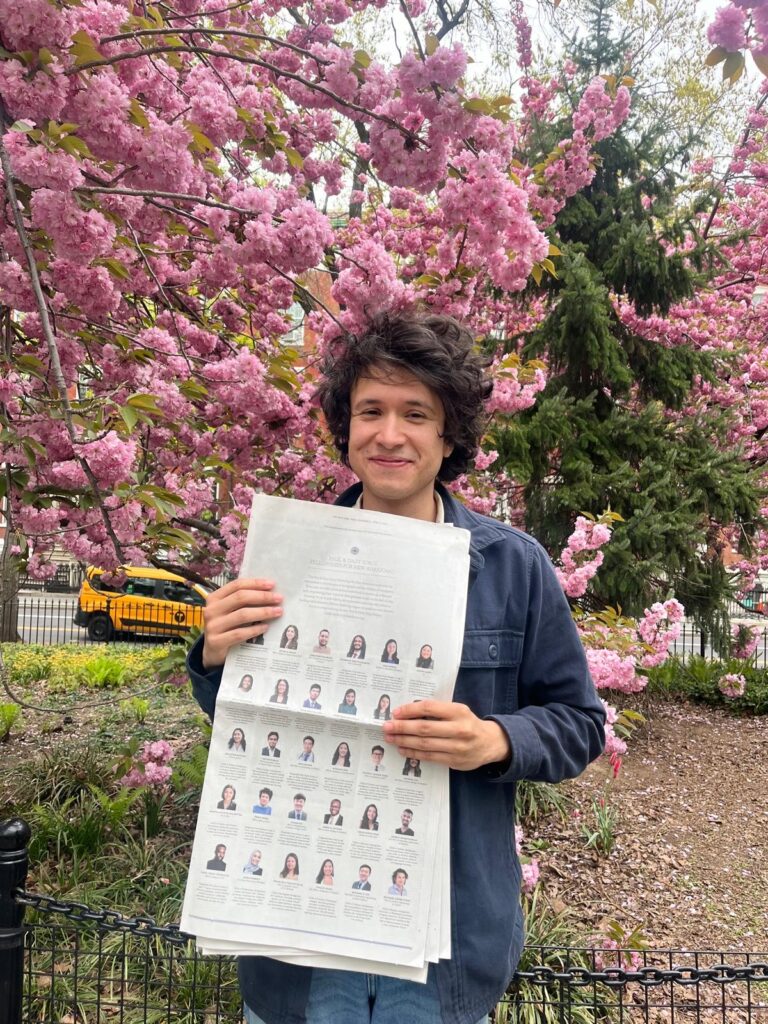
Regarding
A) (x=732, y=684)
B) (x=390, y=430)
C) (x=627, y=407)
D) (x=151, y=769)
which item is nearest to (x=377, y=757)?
(x=390, y=430)

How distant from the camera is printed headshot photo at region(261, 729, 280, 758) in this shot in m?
1.06

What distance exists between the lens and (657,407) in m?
6.59

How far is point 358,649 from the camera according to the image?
3.49 ft

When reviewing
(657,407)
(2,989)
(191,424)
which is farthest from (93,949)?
(657,407)

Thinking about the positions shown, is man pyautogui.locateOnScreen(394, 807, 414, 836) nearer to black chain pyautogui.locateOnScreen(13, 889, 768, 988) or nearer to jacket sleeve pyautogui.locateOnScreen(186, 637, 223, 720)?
jacket sleeve pyautogui.locateOnScreen(186, 637, 223, 720)

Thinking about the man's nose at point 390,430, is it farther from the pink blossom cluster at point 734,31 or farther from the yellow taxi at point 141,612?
the yellow taxi at point 141,612

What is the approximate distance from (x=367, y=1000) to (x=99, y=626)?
1462 cm

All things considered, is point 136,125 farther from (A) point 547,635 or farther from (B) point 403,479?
(A) point 547,635

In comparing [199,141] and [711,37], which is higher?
[199,141]

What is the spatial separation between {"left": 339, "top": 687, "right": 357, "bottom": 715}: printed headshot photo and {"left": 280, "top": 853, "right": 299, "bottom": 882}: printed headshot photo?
0.22 metres

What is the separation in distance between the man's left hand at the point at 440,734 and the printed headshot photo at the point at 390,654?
0.06 m

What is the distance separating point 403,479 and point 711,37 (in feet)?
3.29

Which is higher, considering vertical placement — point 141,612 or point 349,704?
point 141,612

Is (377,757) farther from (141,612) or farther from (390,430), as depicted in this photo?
(141,612)
